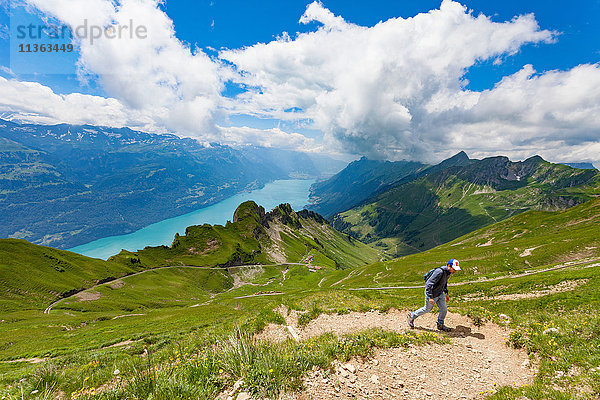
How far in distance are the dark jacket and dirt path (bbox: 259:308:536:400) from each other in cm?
190

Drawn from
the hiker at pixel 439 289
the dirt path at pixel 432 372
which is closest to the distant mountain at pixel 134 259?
the hiker at pixel 439 289

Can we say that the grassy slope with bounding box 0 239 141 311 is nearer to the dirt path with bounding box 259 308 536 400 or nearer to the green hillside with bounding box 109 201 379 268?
the green hillside with bounding box 109 201 379 268

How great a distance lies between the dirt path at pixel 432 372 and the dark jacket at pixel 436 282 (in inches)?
75.0

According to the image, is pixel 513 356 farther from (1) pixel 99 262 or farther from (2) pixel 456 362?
(1) pixel 99 262

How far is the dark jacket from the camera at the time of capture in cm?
1134

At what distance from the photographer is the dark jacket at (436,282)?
37.2 ft

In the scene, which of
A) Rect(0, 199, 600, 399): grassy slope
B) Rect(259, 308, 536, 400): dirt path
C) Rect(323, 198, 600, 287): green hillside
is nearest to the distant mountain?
Rect(0, 199, 600, 399): grassy slope

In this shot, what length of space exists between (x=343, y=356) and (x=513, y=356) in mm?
7005

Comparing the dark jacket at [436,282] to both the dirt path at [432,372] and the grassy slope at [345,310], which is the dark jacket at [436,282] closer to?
the dirt path at [432,372]

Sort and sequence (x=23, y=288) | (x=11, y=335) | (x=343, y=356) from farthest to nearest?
1. (x=23, y=288)
2. (x=11, y=335)
3. (x=343, y=356)

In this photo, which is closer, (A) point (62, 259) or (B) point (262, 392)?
(B) point (262, 392)

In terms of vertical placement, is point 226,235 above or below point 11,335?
above

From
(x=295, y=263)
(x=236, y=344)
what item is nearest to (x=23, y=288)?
(x=236, y=344)

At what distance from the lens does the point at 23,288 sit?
60094 mm
